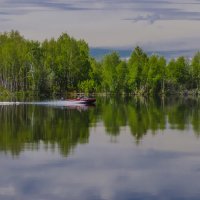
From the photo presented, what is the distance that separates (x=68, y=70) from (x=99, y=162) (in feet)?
412

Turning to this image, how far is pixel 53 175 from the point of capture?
26750 mm

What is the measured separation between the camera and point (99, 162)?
30.7m

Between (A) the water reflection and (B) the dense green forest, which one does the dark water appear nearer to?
(A) the water reflection

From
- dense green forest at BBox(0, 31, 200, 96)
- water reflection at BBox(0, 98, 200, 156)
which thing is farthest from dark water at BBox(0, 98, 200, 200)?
dense green forest at BBox(0, 31, 200, 96)

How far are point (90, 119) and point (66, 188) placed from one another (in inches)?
1445

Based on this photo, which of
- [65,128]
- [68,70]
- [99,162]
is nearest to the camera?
[99,162]

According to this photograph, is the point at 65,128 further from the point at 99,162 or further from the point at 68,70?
the point at 68,70

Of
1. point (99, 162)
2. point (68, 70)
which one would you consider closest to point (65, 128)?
point (99, 162)

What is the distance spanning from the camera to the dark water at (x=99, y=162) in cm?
2355

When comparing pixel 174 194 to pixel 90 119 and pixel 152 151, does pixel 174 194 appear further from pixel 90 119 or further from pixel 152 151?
pixel 90 119

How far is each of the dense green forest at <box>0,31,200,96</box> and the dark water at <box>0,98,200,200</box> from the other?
95.9 metres

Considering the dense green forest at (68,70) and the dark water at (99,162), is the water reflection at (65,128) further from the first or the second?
the dense green forest at (68,70)

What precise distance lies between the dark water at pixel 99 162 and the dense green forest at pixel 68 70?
9585cm

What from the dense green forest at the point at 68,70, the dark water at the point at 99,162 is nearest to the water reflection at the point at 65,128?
the dark water at the point at 99,162
